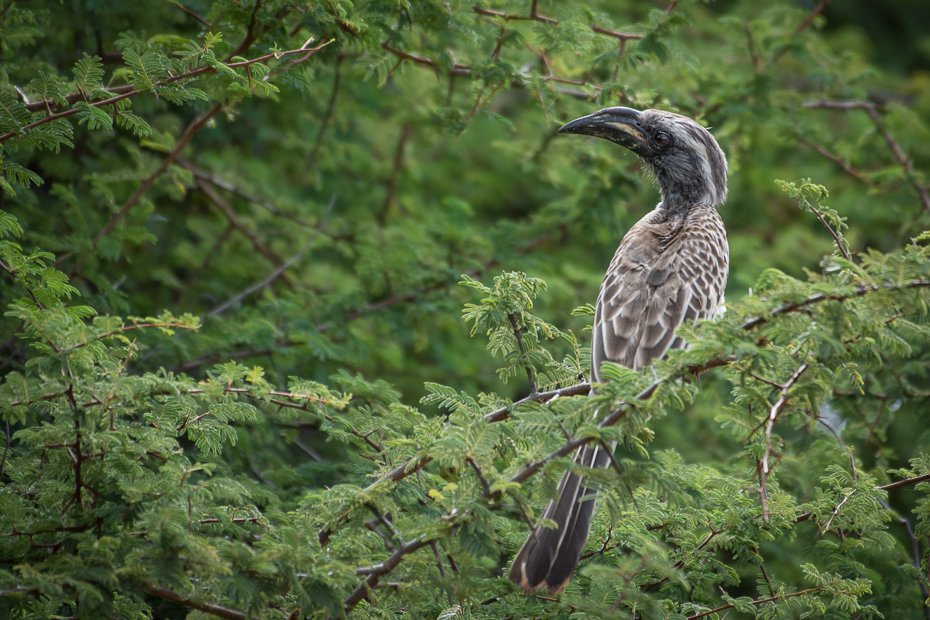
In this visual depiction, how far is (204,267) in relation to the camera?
490cm

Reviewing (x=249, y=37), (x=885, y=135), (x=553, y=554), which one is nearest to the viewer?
(x=553, y=554)

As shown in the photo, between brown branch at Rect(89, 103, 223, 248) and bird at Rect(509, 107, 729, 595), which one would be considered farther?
brown branch at Rect(89, 103, 223, 248)

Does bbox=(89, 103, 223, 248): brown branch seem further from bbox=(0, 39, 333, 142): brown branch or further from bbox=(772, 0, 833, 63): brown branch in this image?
bbox=(772, 0, 833, 63): brown branch

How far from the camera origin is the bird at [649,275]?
2.27 metres

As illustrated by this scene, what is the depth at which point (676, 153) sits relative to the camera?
4.40m

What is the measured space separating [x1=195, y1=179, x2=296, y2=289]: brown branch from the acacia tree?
3 cm

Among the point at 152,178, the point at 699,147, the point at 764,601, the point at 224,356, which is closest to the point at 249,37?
the point at 152,178

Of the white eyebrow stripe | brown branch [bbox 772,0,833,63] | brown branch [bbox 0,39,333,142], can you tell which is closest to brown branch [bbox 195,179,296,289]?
brown branch [bbox 0,39,333,142]

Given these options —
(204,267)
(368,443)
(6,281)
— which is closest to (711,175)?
(368,443)

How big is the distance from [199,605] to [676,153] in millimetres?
3808

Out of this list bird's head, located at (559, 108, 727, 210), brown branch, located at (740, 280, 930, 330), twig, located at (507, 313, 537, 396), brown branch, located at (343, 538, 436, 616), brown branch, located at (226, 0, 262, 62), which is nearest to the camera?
brown branch, located at (740, 280, 930, 330)

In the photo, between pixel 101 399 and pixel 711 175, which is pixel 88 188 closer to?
pixel 101 399

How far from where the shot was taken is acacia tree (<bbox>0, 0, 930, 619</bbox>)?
191 centimetres

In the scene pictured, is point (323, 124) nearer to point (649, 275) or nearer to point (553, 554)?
point (649, 275)
